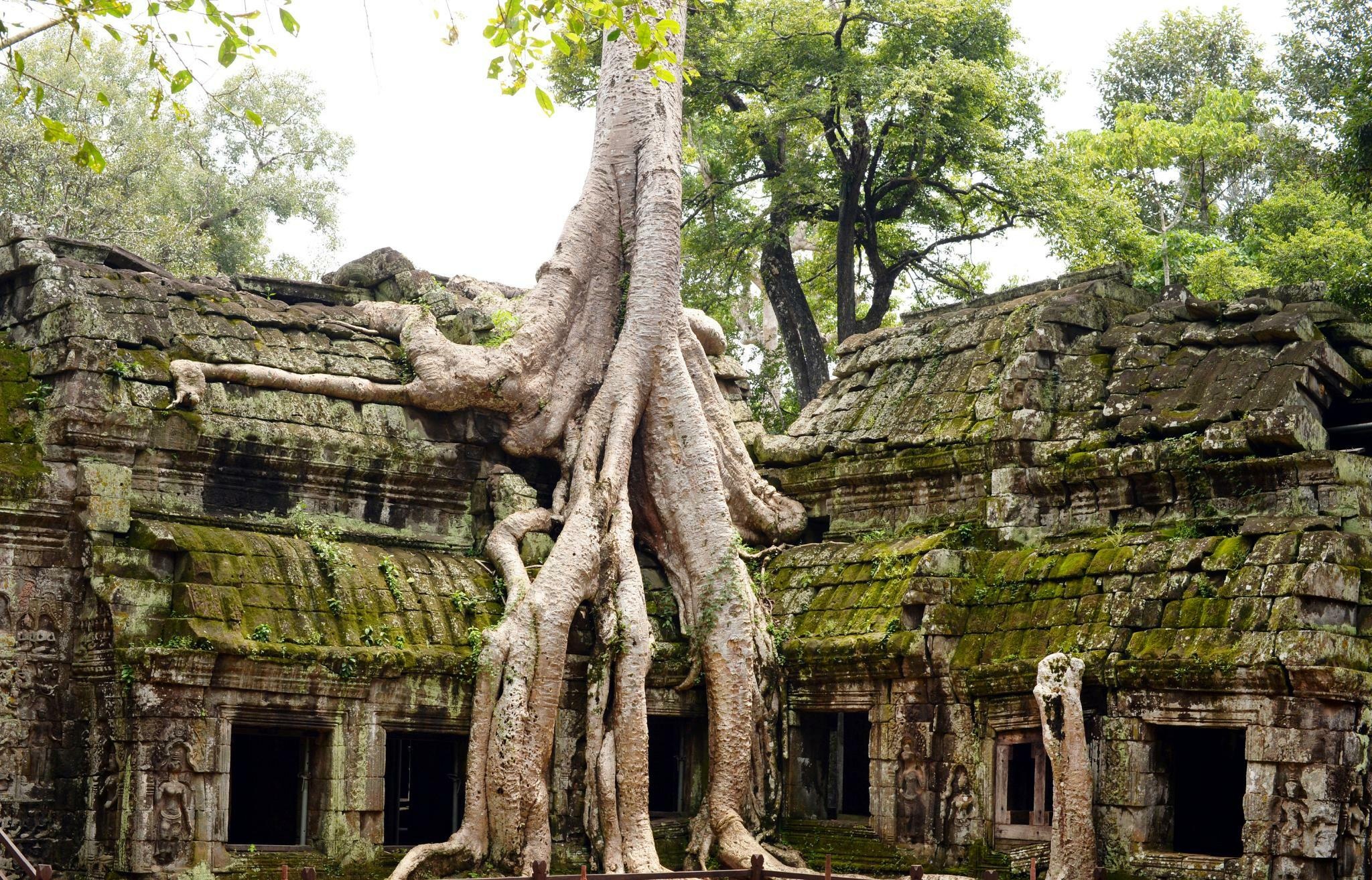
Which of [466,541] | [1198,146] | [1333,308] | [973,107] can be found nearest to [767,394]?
[973,107]

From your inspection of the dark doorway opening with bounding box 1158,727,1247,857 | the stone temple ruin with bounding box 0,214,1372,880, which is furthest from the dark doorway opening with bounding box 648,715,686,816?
the dark doorway opening with bounding box 1158,727,1247,857

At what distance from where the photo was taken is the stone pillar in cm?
1171

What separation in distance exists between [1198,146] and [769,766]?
16.1 metres

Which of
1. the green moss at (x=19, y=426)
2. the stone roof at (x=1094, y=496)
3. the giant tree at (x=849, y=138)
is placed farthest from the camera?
the giant tree at (x=849, y=138)

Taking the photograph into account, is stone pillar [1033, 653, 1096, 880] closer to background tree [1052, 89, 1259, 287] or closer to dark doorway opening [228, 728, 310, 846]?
dark doorway opening [228, 728, 310, 846]

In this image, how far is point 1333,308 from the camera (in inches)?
515

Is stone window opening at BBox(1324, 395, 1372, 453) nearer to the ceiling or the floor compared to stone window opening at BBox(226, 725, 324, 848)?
nearer to the ceiling

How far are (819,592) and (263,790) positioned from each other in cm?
487

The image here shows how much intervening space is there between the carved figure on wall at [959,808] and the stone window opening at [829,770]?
1.31 m

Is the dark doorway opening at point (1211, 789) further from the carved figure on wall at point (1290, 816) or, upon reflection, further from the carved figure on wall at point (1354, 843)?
the carved figure on wall at point (1354, 843)

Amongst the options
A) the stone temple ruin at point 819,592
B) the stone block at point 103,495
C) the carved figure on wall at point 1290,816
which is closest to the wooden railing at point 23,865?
the stone temple ruin at point 819,592

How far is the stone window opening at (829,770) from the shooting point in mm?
14531

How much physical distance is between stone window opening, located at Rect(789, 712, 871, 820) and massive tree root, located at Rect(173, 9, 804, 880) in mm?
461

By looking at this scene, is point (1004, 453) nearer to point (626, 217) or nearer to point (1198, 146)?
point (626, 217)
